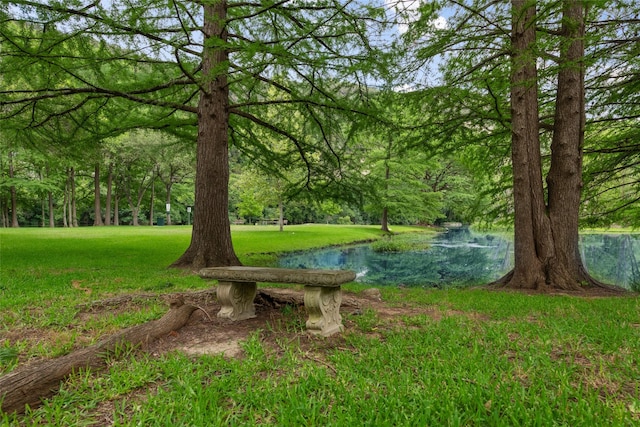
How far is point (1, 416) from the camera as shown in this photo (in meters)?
1.97

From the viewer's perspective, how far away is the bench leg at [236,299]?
3691 mm

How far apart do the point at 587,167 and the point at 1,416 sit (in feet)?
36.3

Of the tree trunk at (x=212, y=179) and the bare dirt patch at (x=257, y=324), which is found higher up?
the tree trunk at (x=212, y=179)

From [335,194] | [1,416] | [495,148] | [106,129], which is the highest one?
[106,129]

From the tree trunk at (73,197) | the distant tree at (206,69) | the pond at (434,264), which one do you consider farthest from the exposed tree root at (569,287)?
the tree trunk at (73,197)

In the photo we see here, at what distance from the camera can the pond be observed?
10820 millimetres

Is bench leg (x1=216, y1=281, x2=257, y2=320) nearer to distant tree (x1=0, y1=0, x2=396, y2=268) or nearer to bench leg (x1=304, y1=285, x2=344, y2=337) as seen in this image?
bench leg (x1=304, y1=285, x2=344, y2=337)

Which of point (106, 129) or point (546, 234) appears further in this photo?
point (106, 129)

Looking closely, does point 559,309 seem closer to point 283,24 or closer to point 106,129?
point 283,24

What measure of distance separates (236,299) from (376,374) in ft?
5.83

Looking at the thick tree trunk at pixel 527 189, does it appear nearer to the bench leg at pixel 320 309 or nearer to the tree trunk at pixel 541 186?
the tree trunk at pixel 541 186

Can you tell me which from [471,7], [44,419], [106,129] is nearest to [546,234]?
[471,7]

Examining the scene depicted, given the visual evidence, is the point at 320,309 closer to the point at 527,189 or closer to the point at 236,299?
the point at 236,299

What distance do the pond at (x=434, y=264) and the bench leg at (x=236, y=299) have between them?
245 inches
